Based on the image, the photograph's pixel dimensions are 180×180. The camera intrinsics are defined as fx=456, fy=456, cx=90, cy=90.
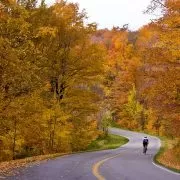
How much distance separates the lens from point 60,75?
35562 mm

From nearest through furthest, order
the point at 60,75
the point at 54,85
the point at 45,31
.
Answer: the point at 45,31 → the point at 60,75 → the point at 54,85

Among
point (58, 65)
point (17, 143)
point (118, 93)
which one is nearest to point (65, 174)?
point (17, 143)

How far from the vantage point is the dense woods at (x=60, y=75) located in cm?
2164

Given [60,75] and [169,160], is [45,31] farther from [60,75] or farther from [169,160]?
[169,160]

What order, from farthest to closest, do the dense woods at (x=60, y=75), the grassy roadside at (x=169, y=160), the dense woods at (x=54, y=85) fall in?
the dense woods at (x=54, y=85), the grassy roadside at (x=169, y=160), the dense woods at (x=60, y=75)

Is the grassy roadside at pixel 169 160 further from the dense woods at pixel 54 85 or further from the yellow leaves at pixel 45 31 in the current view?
the yellow leaves at pixel 45 31

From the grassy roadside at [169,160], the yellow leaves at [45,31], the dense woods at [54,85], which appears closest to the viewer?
the grassy roadside at [169,160]

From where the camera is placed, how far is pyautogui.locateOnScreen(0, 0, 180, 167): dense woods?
21.6m

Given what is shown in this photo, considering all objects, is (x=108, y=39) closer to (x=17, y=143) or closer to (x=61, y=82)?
(x=61, y=82)

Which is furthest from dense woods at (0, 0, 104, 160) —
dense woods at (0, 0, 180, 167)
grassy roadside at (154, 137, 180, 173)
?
grassy roadside at (154, 137, 180, 173)

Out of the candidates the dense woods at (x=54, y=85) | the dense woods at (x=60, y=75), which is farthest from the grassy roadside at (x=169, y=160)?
the dense woods at (x=54, y=85)

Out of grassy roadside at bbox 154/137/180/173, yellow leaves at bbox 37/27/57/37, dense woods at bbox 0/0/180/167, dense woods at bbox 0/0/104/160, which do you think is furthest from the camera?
yellow leaves at bbox 37/27/57/37

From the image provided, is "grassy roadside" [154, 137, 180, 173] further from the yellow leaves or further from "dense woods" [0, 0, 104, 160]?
the yellow leaves

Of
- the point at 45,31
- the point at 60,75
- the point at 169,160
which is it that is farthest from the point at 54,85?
the point at 169,160
